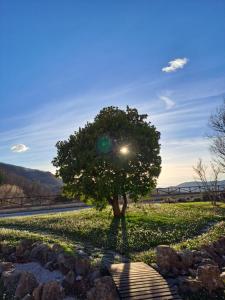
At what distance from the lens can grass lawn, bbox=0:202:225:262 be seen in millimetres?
21797

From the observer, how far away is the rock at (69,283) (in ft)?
48.7

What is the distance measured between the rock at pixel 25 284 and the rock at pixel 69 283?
1085 mm

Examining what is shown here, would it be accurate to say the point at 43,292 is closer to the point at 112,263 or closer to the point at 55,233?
the point at 112,263

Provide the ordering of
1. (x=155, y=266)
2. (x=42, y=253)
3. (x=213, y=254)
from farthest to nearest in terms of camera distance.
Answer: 1. (x=213, y=254)
2. (x=42, y=253)
3. (x=155, y=266)

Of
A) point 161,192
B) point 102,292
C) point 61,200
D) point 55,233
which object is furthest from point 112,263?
point 161,192

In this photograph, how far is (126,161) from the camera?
29.6 meters

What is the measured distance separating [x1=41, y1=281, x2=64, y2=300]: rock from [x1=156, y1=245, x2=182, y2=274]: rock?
441cm

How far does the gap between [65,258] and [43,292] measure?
8.33 feet

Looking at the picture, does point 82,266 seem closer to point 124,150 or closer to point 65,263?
point 65,263

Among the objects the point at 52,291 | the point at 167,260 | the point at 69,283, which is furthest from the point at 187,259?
the point at 52,291

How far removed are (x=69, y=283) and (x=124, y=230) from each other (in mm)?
10774

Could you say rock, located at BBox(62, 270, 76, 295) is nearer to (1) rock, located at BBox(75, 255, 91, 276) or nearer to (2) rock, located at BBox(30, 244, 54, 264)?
(1) rock, located at BBox(75, 255, 91, 276)

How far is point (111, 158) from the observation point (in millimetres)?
29312

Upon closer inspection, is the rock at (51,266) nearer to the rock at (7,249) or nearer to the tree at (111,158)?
the rock at (7,249)
